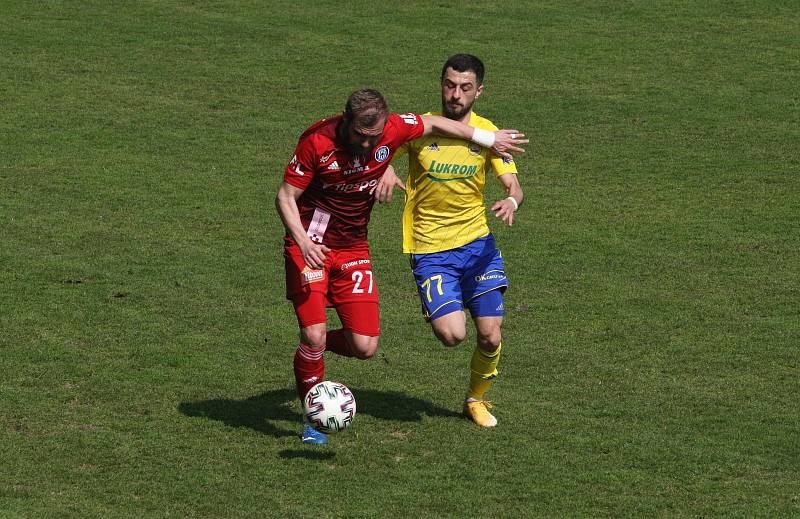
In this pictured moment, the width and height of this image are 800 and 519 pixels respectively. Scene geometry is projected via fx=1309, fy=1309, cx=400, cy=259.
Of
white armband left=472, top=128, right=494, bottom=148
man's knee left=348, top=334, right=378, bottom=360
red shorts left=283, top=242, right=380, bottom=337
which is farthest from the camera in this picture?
white armband left=472, top=128, right=494, bottom=148

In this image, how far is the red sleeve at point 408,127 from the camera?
9.59 m

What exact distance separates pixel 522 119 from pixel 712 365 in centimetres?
919

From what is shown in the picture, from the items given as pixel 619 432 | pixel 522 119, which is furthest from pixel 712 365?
pixel 522 119

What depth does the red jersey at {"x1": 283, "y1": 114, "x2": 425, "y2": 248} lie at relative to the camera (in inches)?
360

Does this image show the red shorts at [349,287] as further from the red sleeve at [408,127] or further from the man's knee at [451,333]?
the red sleeve at [408,127]

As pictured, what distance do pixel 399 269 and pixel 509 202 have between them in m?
4.44

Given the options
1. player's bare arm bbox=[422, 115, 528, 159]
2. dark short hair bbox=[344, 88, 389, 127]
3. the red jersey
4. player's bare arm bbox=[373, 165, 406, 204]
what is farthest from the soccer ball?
player's bare arm bbox=[422, 115, 528, 159]

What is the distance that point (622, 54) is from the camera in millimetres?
22938

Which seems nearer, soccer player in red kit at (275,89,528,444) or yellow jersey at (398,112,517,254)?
soccer player in red kit at (275,89,528,444)

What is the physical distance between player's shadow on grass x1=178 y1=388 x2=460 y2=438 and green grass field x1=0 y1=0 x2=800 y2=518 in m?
0.04

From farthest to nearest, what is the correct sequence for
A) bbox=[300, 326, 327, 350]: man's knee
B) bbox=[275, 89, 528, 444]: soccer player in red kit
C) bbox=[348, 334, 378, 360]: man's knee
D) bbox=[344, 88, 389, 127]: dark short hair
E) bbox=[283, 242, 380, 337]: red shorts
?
bbox=[348, 334, 378, 360]: man's knee < bbox=[283, 242, 380, 337]: red shorts < bbox=[300, 326, 327, 350]: man's knee < bbox=[275, 89, 528, 444]: soccer player in red kit < bbox=[344, 88, 389, 127]: dark short hair

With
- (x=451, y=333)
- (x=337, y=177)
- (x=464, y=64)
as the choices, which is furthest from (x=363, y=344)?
(x=464, y=64)

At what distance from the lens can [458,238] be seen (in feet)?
32.9

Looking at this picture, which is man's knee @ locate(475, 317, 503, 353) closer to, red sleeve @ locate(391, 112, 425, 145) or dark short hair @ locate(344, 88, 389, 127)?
red sleeve @ locate(391, 112, 425, 145)
